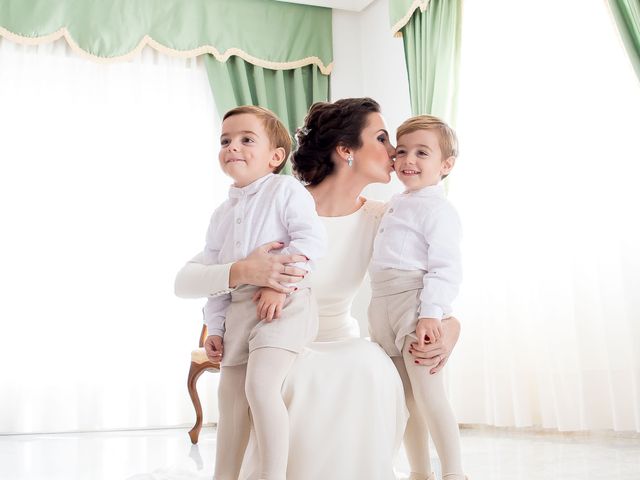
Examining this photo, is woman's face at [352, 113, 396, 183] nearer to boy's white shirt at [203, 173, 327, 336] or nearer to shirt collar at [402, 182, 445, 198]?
shirt collar at [402, 182, 445, 198]

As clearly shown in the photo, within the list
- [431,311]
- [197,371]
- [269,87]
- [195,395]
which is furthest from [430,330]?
[269,87]

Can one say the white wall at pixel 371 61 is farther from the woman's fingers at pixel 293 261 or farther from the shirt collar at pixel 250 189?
the woman's fingers at pixel 293 261

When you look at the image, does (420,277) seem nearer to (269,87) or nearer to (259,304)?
(259,304)

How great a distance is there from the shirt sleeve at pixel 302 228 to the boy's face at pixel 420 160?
1.19ft

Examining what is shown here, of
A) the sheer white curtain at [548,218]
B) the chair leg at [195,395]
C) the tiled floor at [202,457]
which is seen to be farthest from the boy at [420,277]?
the chair leg at [195,395]

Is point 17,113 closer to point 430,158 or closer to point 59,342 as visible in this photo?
point 59,342

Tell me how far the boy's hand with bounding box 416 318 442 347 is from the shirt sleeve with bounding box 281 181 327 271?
31 cm

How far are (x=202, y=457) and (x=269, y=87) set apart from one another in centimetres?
286

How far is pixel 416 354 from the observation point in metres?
1.83

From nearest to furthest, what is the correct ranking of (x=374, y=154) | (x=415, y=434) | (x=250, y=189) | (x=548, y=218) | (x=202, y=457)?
(x=250, y=189) → (x=415, y=434) → (x=374, y=154) → (x=202, y=457) → (x=548, y=218)

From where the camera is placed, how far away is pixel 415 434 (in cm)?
196

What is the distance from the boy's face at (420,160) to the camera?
2.02 m

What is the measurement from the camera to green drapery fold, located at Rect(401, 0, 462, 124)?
13.9 feet

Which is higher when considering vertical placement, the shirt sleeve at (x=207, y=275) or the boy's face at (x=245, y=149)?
the boy's face at (x=245, y=149)
